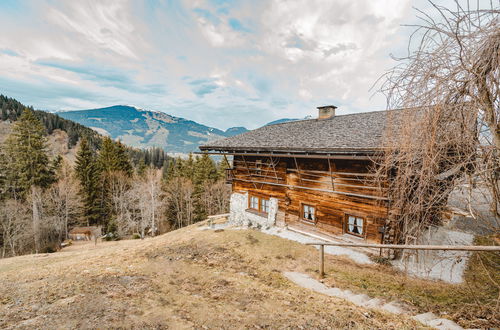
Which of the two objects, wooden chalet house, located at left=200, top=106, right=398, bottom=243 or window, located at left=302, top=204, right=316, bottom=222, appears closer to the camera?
wooden chalet house, located at left=200, top=106, right=398, bottom=243

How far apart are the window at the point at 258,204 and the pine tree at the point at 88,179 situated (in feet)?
97.1

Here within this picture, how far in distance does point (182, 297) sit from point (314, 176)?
9.09 metres

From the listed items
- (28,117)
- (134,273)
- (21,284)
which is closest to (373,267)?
(134,273)

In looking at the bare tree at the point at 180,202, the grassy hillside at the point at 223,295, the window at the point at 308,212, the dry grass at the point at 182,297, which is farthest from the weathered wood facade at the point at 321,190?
the bare tree at the point at 180,202

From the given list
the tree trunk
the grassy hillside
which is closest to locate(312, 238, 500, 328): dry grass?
the grassy hillside

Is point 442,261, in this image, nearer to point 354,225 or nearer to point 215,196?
point 354,225

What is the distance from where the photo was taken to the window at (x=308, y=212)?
13078 mm

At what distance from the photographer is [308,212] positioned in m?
13.3

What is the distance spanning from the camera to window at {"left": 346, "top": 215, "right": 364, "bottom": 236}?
37.1 ft

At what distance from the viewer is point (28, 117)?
28.8 m

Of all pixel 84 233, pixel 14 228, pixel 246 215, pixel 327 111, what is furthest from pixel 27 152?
pixel 327 111

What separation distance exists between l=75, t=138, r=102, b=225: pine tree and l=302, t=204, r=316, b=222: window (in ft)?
111

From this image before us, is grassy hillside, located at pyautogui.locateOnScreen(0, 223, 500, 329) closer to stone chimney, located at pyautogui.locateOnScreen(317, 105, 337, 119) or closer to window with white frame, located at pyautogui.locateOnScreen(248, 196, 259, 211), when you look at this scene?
window with white frame, located at pyautogui.locateOnScreen(248, 196, 259, 211)

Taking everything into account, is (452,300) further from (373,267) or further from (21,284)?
(21,284)
